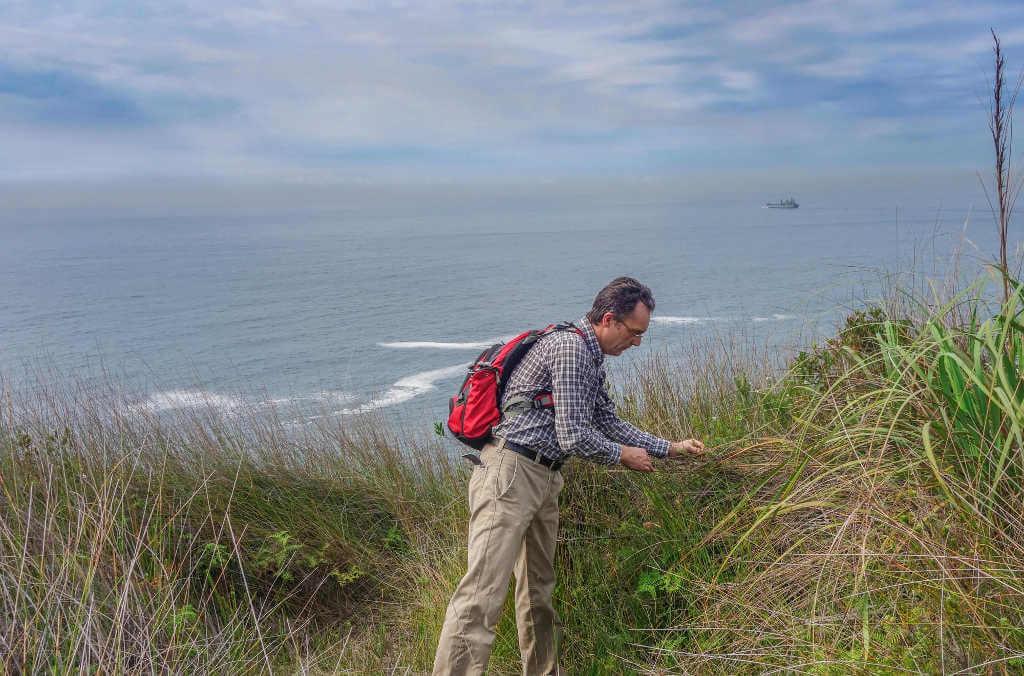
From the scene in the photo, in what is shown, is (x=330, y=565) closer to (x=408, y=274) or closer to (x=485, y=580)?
(x=485, y=580)

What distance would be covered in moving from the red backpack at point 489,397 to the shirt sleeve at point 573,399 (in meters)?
0.16

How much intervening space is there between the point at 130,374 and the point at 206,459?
21.9m

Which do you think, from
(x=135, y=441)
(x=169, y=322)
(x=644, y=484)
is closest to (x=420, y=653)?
(x=644, y=484)

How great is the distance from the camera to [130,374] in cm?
2616

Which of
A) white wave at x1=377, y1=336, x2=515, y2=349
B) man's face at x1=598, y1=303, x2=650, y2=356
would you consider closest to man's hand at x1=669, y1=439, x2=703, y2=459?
man's face at x1=598, y1=303, x2=650, y2=356

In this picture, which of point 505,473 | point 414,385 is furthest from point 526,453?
point 414,385

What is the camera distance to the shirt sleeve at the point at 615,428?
14.5ft

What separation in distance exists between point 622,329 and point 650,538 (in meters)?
1.41

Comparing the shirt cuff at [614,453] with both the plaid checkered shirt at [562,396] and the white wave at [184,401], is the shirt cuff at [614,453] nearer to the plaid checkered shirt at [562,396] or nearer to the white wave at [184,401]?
the plaid checkered shirt at [562,396]

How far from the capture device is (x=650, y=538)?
4.76 meters

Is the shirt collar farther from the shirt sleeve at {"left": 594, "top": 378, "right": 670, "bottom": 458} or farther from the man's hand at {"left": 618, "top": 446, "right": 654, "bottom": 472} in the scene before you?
the man's hand at {"left": 618, "top": 446, "right": 654, "bottom": 472}

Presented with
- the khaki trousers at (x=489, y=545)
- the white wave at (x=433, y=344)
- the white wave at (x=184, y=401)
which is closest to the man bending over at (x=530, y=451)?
the khaki trousers at (x=489, y=545)

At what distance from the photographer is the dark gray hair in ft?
13.2

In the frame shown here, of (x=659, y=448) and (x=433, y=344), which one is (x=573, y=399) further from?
(x=433, y=344)
